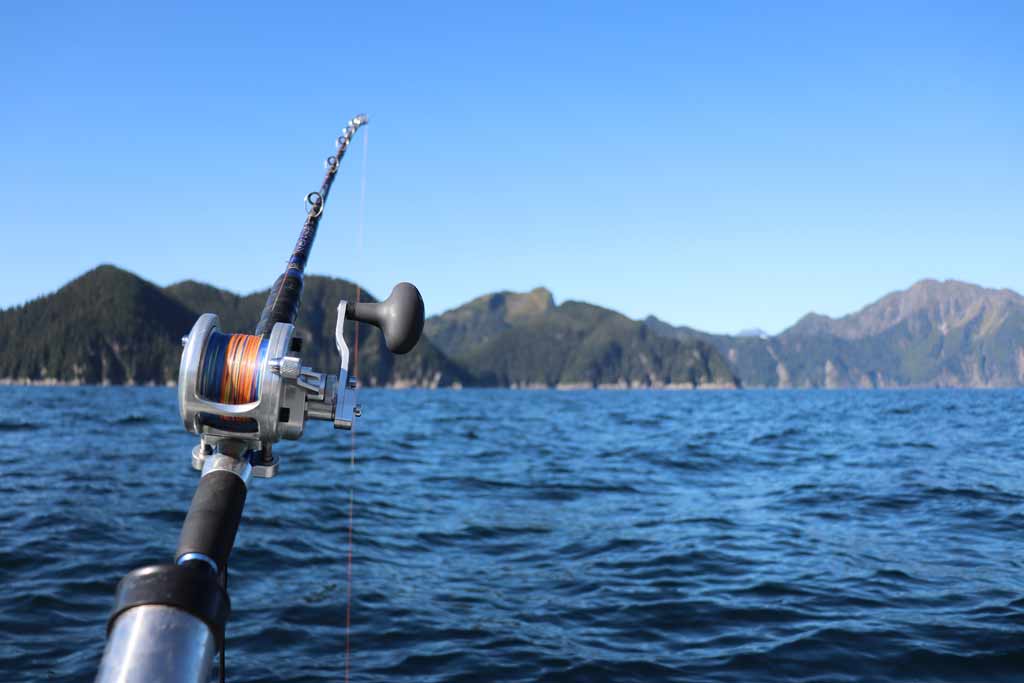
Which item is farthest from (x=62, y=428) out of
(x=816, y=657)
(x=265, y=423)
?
(x=265, y=423)

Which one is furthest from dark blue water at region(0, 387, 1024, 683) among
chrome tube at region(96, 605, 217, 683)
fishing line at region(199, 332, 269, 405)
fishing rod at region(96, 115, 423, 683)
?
chrome tube at region(96, 605, 217, 683)

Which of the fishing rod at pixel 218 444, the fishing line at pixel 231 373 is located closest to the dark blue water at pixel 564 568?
the fishing rod at pixel 218 444

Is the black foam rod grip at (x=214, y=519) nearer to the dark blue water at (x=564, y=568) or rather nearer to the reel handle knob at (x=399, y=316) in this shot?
the reel handle knob at (x=399, y=316)

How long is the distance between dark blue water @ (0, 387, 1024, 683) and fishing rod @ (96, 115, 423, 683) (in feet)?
15.1

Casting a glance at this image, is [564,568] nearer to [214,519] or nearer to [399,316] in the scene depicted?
[399,316]

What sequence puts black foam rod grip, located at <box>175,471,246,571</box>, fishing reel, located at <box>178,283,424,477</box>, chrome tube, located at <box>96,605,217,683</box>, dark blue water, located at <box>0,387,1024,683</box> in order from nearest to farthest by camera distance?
1. chrome tube, located at <box>96,605,217,683</box>
2. black foam rod grip, located at <box>175,471,246,571</box>
3. fishing reel, located at <box>178,283,424,477</box>
4. dark blue water, located at <box>0,387,1024,683</box>

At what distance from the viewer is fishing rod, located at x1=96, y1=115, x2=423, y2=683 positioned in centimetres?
127

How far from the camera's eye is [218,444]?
6.20ft

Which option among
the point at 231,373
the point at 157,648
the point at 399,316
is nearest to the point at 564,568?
the point at 399,316

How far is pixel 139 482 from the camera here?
A: 15.0 metres

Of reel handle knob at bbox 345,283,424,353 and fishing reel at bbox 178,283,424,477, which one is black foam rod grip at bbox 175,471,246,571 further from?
reel handle knob at bbox 345,283,424,353

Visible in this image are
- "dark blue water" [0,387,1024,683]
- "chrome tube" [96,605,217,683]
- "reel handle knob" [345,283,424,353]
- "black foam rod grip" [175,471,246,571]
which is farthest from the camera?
"dark blue water" [0,387,1024,683]

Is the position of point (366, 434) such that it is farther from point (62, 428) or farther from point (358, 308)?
point (358, 308)

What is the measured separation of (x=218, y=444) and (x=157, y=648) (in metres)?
0.70
